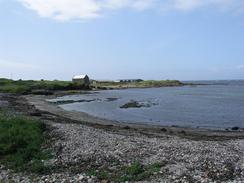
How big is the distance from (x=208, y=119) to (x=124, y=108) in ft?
77.9

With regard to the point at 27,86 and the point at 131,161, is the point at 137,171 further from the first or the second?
the point at 27,86

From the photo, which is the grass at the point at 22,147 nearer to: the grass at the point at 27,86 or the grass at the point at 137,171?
the grass at the point at 137,171

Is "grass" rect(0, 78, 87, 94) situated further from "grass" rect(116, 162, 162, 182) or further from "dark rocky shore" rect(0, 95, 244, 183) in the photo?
"grass" rect(116, 162, 162, 182)

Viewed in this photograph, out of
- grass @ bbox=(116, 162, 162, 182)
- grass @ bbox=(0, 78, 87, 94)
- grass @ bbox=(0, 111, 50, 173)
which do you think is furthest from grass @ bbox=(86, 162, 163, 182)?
grass @ bbox=(0, 78, 87, 94)

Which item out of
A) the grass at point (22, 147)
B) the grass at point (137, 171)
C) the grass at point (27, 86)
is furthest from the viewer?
the grass at point (27, 86)

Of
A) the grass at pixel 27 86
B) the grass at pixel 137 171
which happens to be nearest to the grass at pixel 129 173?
the grass at pixel 137 171

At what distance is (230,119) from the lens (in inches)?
2443

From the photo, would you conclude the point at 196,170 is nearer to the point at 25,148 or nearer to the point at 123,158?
the point at 123,158

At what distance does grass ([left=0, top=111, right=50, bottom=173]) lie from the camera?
22328mm

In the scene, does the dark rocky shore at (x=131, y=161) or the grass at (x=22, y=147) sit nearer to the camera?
the dark rocky shore at (x=131, y=161)

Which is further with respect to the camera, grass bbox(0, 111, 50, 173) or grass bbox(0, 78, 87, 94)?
grass bbox(0, 78, 87, 94)

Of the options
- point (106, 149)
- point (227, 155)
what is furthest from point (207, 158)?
point (106, 149)

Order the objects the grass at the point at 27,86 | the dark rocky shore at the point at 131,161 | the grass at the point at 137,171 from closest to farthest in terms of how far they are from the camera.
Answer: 1. the grass at the point at 137,171
2. the dark rocky shore at the point at 131,161
3. the grass at the point at 27,86

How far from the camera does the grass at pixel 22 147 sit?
879 inches
